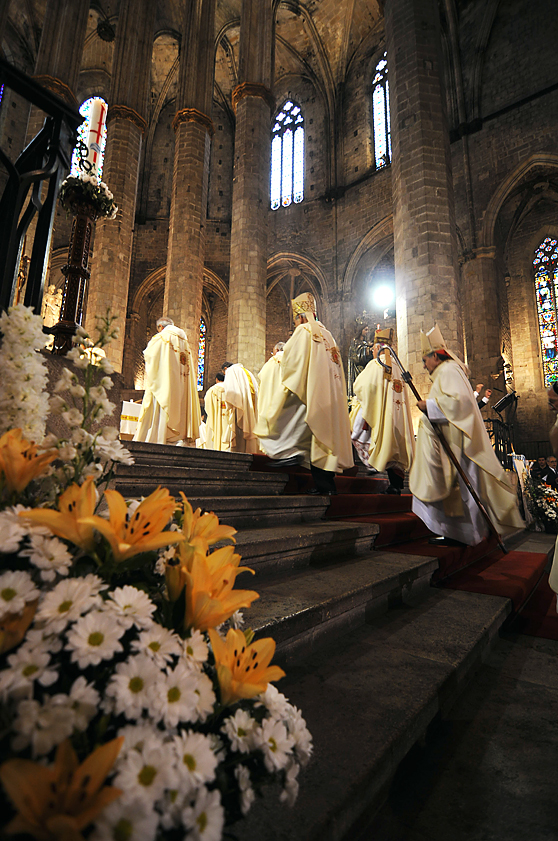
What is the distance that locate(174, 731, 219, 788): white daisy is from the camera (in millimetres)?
514

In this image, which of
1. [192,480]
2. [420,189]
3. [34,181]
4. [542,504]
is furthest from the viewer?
[420,189]

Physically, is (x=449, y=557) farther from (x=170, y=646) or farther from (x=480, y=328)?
(x=480, y=328)

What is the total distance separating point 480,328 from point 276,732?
13.5 meters

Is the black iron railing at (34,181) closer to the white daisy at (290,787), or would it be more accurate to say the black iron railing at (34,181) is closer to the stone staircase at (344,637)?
the stone staircase at (344,637)

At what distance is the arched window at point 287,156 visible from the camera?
677 inches

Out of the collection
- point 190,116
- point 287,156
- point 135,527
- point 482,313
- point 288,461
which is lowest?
point 135,527

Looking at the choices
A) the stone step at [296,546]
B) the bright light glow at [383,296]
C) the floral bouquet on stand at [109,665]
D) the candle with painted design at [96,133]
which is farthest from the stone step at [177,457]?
the bright light glow at [383,296]

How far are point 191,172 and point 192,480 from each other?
10.7 m

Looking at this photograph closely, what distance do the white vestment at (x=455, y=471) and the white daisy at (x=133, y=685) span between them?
11.0 ft

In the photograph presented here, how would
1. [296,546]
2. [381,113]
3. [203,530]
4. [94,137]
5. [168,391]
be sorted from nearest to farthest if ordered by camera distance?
1. [203,530]
2. [296,546]
3. [94,137]
4. [168,391]
5. [381,113]

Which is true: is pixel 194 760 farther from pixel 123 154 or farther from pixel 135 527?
pixel 123 154

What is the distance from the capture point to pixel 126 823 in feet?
1.47

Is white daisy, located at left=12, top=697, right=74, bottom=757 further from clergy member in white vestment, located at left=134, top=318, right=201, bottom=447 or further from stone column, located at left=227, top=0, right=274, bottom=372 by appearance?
stone column, located at left=227, top=0, right=274, bottom=372

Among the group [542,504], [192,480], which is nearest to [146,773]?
[192,480]
